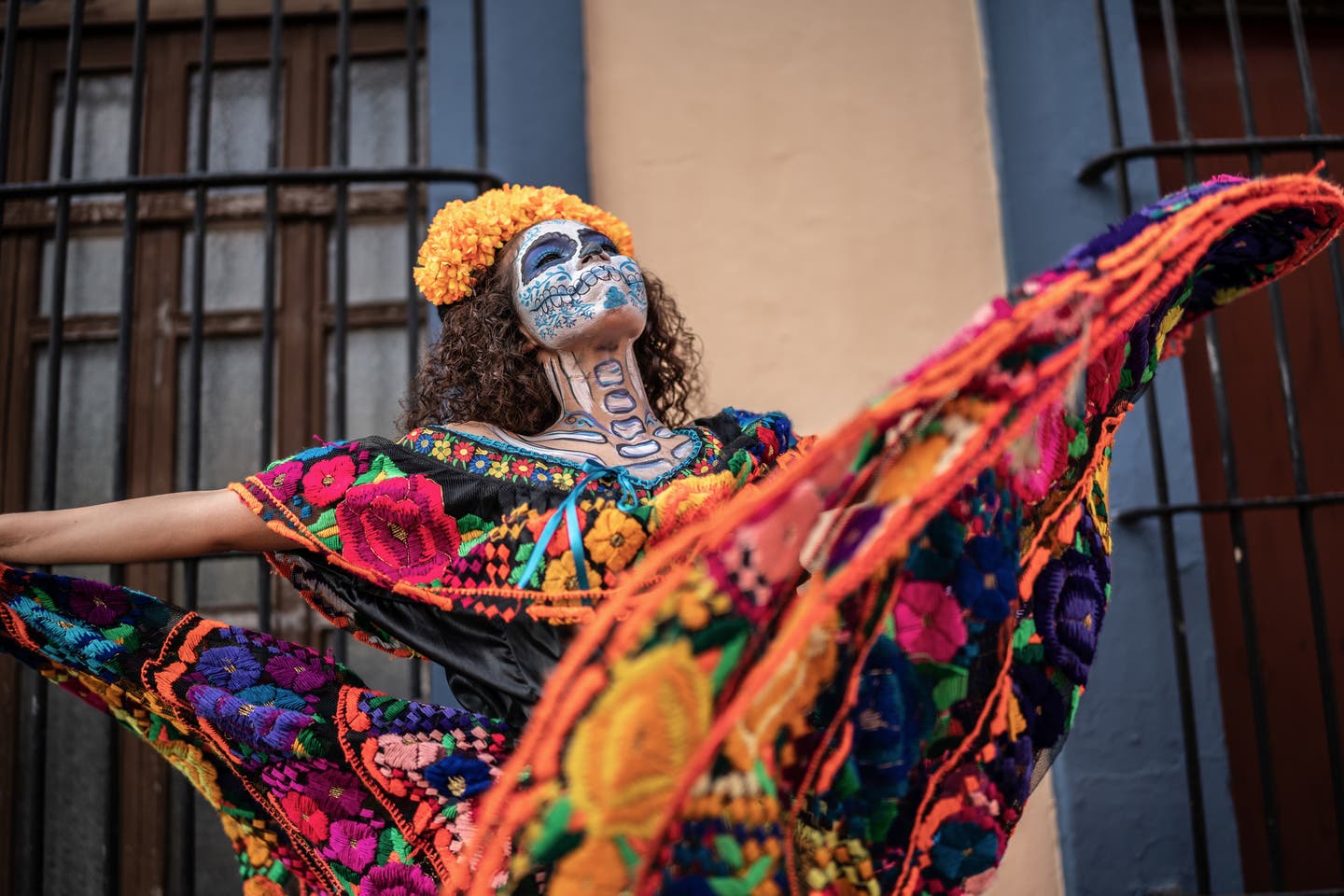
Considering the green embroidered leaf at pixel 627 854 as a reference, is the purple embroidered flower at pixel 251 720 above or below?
above

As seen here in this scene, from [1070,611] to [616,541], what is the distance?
67 centimetres

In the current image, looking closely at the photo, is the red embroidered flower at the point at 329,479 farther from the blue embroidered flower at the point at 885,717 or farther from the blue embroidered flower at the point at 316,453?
the blue embroidered flower at the point at 885,717

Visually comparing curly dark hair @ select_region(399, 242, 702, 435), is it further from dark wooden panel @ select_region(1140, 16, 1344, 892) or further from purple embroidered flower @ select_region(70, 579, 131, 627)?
dark wooden panel @ select_region(1140, 16, 1344, 892)

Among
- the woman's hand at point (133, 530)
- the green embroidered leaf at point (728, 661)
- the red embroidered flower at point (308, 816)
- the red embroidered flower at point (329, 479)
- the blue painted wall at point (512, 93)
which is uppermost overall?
the blue painted wall at point (512, 93)

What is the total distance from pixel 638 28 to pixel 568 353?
112 cm

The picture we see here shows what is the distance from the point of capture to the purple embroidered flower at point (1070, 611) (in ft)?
5.09

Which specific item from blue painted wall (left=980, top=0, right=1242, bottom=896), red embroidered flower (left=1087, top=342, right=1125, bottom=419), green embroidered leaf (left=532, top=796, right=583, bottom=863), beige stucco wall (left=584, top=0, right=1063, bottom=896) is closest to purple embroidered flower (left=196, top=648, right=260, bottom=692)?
green embroidered leaf (left=532, top=796, right=583, bottom=863)

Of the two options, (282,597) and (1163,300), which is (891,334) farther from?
(282,597)

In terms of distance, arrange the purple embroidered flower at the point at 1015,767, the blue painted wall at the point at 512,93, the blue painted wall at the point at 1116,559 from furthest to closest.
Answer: the blue painted wall at the point at 512,93 < the blue painted wall at the point at 1116,559 < the purple embroidered flower at the point at 1015,767

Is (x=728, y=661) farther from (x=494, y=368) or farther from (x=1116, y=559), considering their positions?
(x=1116, y=559)

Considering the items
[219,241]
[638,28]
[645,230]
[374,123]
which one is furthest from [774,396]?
[219,241]

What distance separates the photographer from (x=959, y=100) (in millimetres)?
2867

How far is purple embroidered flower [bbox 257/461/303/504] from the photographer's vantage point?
1.90 metres

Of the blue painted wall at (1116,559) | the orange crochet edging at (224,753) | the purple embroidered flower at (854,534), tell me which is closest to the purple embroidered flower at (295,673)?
the orange crochet edging at (224,753)
